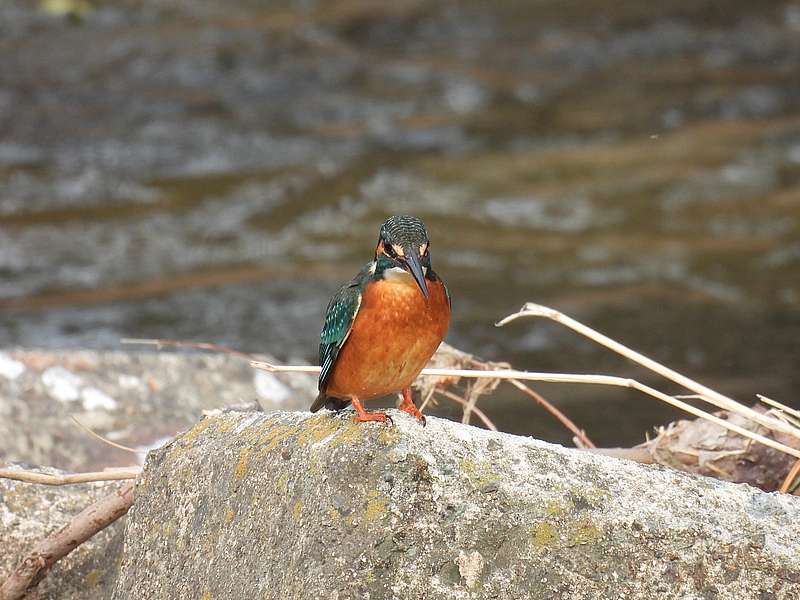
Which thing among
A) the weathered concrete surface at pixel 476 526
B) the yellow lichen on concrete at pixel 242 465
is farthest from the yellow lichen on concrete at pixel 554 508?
the yellow lichen on concrete at pixel 242 465

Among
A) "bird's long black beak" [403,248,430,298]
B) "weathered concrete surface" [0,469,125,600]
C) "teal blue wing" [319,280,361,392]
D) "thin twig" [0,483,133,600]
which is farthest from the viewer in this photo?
"weathered concrete surface" [0,469,125,600]

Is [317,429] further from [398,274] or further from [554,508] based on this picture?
[554,508]

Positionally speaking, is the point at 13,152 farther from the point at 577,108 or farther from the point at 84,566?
the point at 84,566

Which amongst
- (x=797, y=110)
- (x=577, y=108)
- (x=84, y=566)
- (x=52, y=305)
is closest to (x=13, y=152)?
(x=52, y=305)

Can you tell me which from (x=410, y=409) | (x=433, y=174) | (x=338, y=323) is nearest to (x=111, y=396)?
(x=338, y=323)

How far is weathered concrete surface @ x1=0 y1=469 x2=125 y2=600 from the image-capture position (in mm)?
3889

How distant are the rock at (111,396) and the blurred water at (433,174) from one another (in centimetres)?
213

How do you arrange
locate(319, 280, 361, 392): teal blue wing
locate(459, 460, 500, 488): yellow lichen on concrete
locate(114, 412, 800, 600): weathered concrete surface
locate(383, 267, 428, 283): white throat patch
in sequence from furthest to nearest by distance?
locate(319, 280, 361, 392): teal blue wing → locate(383, 267, 428, 283): white throat patch → locate(459, 460, 500, 488): yellow lichen on concrete → locate(114, 412, 800, 600): weathered concrete surface

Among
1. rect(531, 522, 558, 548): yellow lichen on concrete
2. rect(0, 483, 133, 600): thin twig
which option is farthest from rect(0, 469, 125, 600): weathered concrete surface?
rect(531, 522, 558, 548): yellow lichen on concrete

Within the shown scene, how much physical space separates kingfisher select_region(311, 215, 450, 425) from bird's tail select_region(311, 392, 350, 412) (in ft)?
0.66

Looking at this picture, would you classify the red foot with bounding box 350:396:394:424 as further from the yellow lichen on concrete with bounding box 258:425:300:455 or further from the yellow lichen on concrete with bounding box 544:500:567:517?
the yellow lichen on concrete with bounding box 544:500:567:517

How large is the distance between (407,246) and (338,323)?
14.2 inches

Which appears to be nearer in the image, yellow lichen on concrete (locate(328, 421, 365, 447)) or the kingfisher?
yellow lichen on concrete (locate(328, 421, 365, 447))

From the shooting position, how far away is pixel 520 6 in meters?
18.1
